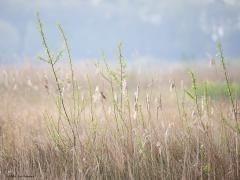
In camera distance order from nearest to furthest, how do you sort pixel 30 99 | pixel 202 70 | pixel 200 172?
pixel 200 172
pixel 30 99
pixel 202 70

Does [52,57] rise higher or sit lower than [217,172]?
higher

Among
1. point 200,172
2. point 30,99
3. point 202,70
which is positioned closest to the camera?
point 200,172

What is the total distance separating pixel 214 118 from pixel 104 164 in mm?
1170

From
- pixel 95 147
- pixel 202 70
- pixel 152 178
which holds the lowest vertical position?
pixel 152 178

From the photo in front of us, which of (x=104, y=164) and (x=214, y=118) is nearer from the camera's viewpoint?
(x=104, y=164)

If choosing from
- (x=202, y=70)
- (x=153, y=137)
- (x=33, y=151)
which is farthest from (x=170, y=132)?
(x=202, y=70)

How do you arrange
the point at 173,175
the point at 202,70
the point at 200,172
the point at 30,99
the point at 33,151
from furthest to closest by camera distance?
the point at 202,70
the point at 30,99
the point at 33,151
the point at 173,175
the point at 200,172

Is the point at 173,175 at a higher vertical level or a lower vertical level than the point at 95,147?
lower

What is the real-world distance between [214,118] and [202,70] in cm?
882

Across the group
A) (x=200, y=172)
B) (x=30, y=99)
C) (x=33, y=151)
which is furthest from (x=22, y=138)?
(x=30, y=99)

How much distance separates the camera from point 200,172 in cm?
301

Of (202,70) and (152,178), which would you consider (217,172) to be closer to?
(152,178)

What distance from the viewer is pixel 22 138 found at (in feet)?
12.8

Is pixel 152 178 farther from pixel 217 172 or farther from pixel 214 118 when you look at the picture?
pixel 214 118
